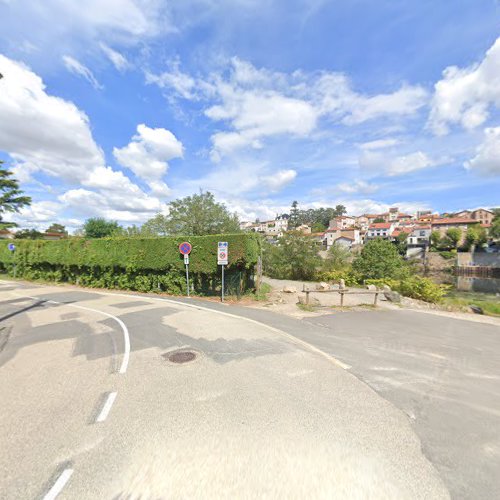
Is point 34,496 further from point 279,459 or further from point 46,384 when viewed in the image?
point 46,384

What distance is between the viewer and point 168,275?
46.3 feet

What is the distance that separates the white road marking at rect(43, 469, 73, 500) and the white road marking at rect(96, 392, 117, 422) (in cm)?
87

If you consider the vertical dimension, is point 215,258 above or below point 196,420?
above

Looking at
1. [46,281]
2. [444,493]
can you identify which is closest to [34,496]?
[444,493]

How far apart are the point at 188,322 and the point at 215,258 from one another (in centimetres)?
485

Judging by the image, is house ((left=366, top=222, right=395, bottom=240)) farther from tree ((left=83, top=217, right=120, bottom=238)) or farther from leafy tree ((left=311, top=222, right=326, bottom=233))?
tree ((left=83, top=217, right=120, bottom=238))

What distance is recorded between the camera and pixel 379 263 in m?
20.8

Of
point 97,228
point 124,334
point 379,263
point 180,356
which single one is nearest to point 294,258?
point 379,263

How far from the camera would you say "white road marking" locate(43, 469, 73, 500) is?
225 cm

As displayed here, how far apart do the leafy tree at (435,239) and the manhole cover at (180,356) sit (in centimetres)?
8167

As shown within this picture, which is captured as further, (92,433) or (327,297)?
(327,297)

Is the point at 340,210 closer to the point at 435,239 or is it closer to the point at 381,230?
the point at 381,230

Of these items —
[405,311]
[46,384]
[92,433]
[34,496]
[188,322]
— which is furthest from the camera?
[405,311]

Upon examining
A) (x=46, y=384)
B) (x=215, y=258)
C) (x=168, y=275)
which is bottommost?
(x=46, y=384)
